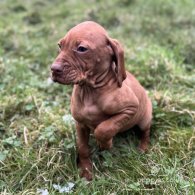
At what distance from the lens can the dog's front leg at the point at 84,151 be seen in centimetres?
366

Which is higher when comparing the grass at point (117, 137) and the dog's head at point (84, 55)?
the dog's head at point (84, 55)

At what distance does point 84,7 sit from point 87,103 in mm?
4787

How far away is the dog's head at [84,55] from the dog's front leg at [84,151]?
504mm

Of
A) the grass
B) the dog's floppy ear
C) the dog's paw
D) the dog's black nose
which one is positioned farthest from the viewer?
the dog's paw

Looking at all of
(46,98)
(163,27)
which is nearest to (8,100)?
(46,98)

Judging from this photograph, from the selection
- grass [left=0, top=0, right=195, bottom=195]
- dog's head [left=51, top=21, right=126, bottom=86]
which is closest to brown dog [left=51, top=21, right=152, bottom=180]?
dog's head [left=51, top=21, right=126, bottom=86]

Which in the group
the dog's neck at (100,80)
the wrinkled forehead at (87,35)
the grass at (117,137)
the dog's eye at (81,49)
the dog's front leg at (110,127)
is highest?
the wrinkled forehead at (87,35)

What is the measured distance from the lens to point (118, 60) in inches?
129

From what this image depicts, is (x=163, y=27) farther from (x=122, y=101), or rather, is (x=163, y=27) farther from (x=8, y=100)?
(x=122, y=101)

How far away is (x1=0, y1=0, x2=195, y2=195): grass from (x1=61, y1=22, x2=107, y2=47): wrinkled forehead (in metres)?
1.04

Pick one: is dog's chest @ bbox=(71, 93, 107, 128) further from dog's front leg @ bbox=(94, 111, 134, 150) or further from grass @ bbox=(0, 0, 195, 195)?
grass @ bbox=(0, 0, 195, 195)

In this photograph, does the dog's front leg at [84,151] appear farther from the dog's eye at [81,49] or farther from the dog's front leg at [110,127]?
the dog's eye at [81,49]

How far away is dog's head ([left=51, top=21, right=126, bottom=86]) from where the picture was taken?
3092mm

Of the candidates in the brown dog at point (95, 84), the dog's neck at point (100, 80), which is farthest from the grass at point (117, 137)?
the dog's neck at point (100, 80)
